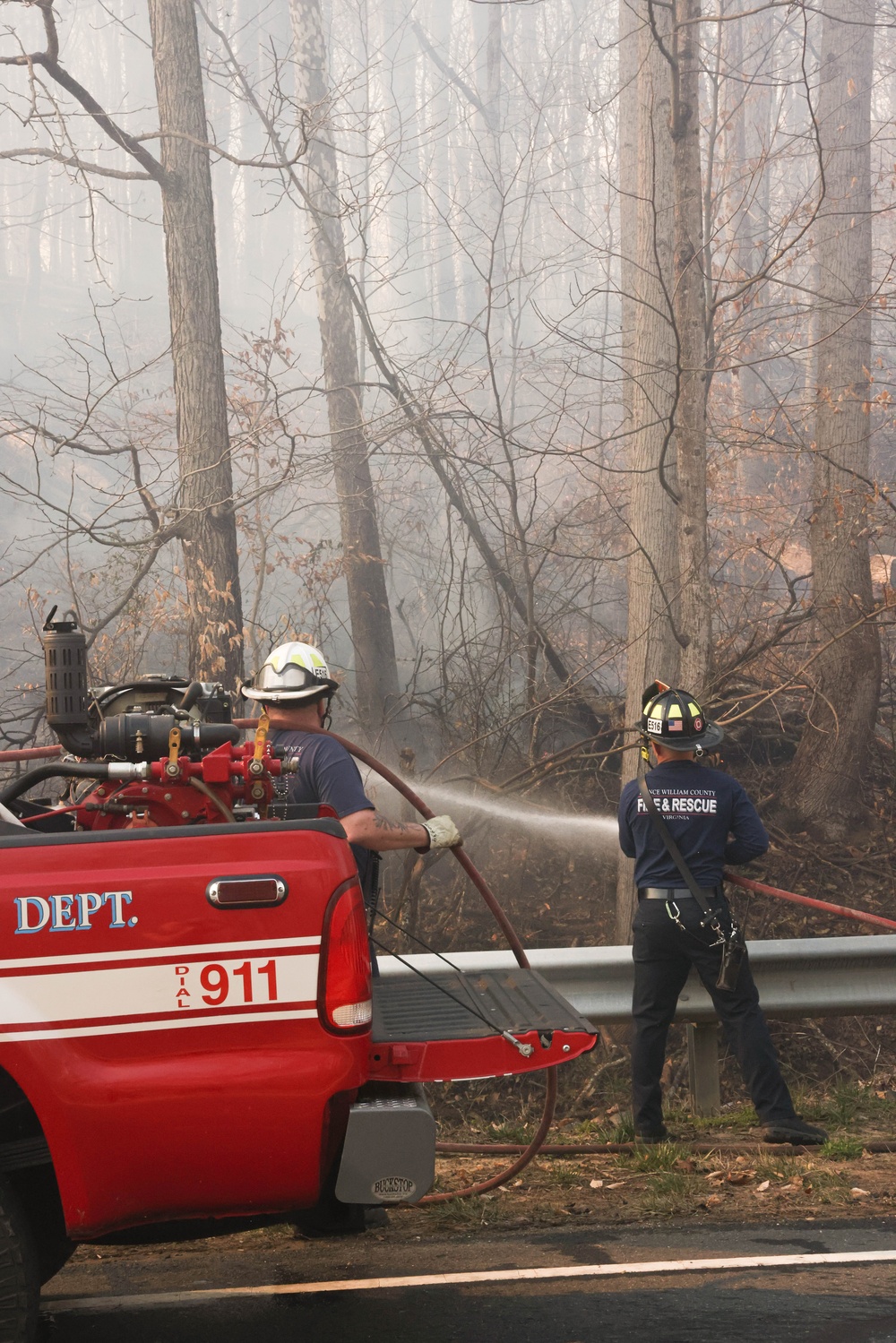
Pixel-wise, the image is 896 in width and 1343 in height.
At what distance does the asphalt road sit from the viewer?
3.54m

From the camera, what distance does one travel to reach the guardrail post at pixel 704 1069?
593cm

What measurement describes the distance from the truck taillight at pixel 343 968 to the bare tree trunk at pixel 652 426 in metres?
5.29

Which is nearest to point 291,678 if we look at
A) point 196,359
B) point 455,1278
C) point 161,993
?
point 161,993

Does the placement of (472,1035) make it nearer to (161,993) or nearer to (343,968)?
(343,968)

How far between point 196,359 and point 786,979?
7.23 metres

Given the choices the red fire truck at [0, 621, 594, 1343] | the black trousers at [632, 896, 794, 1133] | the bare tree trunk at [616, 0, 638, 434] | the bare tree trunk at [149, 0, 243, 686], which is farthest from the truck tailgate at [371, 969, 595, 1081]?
the bare tree trunk at [616, 0, 638, 434]

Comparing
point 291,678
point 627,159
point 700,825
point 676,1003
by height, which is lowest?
point 676,1003

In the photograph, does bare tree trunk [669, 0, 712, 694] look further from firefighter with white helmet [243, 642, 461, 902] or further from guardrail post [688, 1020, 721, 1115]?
firefighter with white helmet [243, 642, 461, 902]

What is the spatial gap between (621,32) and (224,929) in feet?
38.1

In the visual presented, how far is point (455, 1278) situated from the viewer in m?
3.99

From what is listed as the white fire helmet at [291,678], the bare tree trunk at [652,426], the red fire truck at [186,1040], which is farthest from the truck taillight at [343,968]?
the bare tree trunk at [652,426]

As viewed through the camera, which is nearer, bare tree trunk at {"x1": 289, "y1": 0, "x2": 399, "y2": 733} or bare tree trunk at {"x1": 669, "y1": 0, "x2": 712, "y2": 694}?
bare tree trunk at {"x1": 669, "y1": 0, "x2": 712, "y2": 694}

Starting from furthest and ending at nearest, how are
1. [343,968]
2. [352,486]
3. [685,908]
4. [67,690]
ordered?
[352,486] → [685,908] → [67,690] → [343,968]

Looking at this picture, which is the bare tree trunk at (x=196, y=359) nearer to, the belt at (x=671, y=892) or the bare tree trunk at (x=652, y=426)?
the bare tree trunk at (x=652, y=426)
